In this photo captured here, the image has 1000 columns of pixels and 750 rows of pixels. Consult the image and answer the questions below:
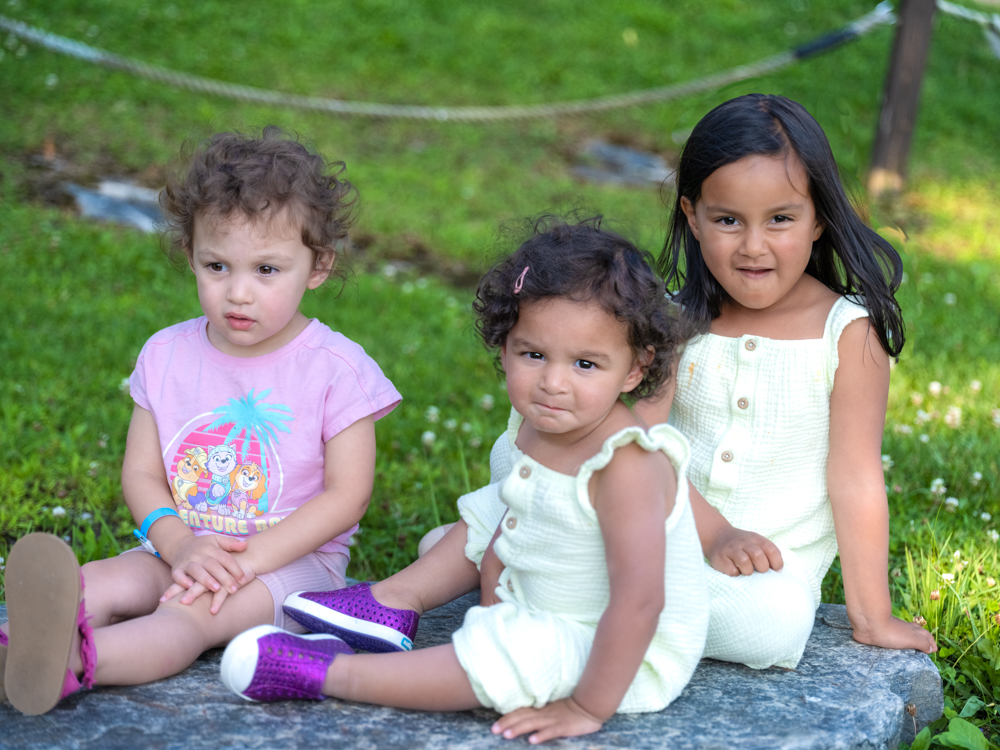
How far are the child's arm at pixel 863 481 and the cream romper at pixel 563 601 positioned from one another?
48 cm

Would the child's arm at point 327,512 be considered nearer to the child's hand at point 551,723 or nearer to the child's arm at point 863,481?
the child's hand at point 551,723

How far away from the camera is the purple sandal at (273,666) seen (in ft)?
6.12

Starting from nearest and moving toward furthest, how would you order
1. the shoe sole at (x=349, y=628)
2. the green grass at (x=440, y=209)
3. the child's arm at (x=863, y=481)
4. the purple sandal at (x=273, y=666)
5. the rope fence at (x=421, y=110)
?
the purple sandal at (x=273, y=666) → the shoe sole at (x=349, y=628) → the child's arm at (x=863, y=481) → the green grass at (x=440, y=209) → the rope fence at (x=421, y=110)

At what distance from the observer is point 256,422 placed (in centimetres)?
234

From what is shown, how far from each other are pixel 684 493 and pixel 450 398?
89.6 inches

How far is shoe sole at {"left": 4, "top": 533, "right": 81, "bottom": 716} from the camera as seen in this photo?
1801 millimetres

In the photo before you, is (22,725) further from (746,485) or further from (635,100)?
(635,100)

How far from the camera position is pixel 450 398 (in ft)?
13.5

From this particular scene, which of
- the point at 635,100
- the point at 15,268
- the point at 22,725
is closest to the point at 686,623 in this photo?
the point at 22,725

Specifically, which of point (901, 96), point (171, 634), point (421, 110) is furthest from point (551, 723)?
point (901, 96)

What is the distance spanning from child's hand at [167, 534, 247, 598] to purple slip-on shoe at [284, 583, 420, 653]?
13 centimetres

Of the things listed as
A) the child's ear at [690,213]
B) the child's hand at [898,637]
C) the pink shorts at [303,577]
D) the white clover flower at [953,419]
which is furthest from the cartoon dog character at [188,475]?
the white clover flower at [953,419]

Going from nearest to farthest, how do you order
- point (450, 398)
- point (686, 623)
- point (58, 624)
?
point (58, 624), point (686, 623), point (450, 398)

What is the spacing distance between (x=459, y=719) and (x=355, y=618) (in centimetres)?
34
